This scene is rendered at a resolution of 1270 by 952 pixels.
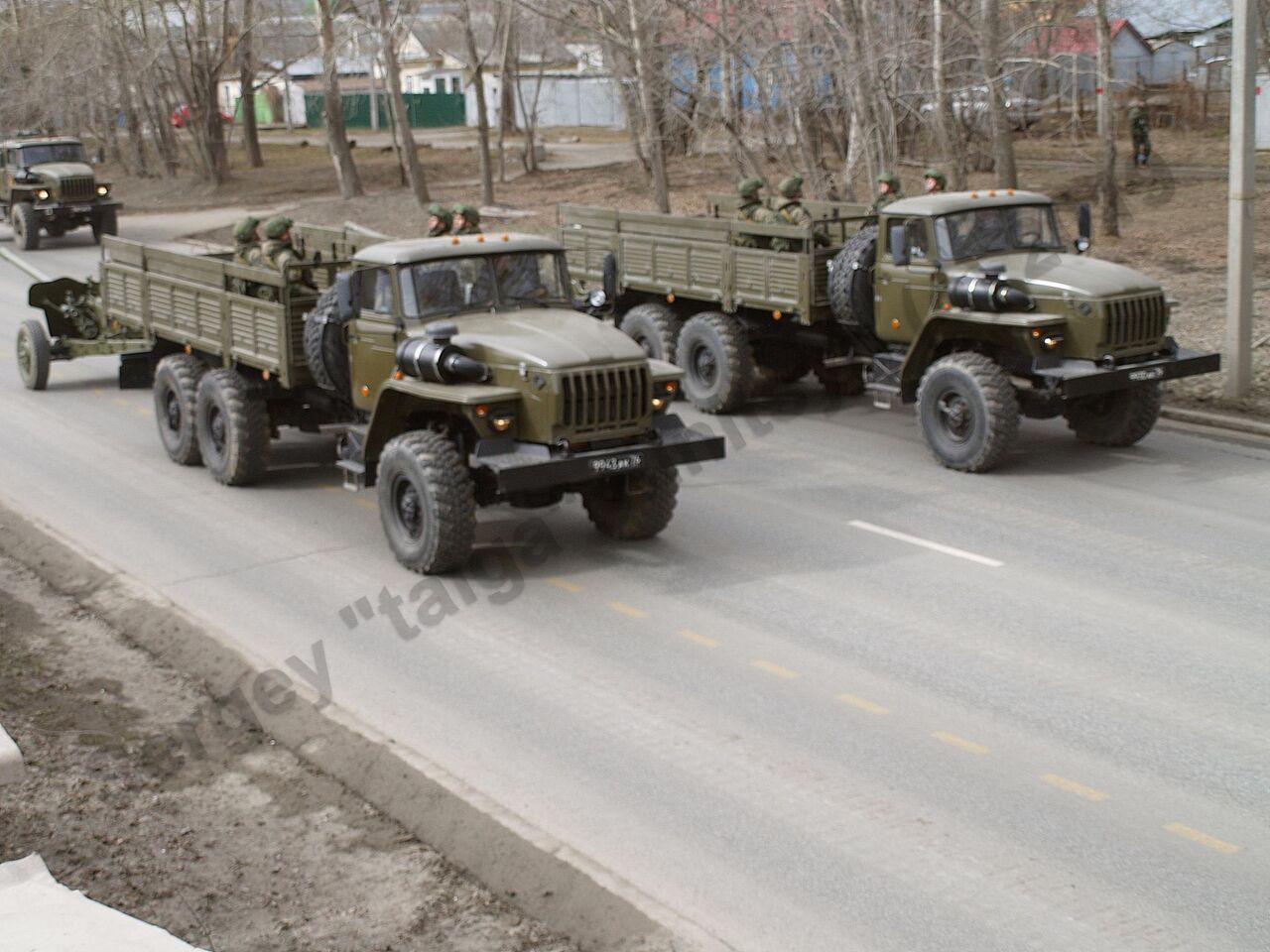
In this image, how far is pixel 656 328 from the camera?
1712 cm

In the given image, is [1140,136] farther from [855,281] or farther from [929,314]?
[929,314]

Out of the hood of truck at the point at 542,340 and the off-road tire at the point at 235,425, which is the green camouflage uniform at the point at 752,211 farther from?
the off-road tire at the point at 235,425

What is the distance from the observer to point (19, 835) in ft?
23.5

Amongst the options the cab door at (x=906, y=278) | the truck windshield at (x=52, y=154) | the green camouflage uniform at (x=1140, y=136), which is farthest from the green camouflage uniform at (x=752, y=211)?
the truck windshield at (x=52, y=154)

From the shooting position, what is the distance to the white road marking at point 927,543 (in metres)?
11.3

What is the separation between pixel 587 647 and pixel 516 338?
8.04ft

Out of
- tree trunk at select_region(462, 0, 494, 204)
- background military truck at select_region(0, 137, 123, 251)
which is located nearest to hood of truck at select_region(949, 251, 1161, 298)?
background military truck at select_region(0, 137, 123, 251)

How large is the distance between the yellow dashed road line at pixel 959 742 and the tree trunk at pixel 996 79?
13726 mm

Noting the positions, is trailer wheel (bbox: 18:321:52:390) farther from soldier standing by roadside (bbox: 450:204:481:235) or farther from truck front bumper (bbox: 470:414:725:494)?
truck front bumper (bbox: 470:414:725:494)

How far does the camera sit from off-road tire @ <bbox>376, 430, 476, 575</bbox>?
10.8 meters

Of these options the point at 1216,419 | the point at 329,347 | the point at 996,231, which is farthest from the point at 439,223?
the point at 1216,419

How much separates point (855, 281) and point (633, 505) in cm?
449

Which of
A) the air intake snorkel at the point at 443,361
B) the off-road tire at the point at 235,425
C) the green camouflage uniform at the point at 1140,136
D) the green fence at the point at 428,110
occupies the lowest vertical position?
the off-road tire at the point at 235,425

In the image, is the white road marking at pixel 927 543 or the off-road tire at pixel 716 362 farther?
the off-road tire at pixel 716 362
